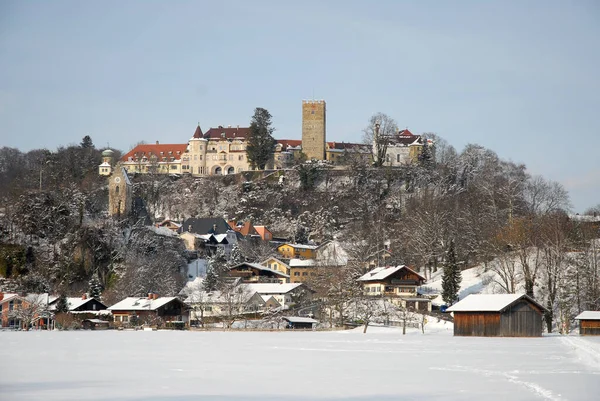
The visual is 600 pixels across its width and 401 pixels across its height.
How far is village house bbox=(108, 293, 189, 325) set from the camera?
2596 inches

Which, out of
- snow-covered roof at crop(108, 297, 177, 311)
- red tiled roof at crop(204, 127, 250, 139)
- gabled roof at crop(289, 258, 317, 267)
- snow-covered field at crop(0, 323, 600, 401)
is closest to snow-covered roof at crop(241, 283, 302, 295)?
snow-covered roof at crop(108, 297, 177, 311)

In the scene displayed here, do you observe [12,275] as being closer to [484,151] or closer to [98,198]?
[98,198]

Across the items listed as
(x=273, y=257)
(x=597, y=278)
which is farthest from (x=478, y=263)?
(x=273, y=257)

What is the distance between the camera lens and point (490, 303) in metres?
53.1

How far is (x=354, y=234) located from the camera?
95750mm

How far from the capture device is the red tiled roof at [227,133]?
420ft

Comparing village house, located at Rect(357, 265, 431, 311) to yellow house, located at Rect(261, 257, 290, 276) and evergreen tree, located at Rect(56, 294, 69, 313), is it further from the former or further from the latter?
evergreen tree, located at Rect(56, 294, 69, 313)

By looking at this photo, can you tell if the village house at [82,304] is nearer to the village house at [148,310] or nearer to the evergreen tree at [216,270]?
the village house at [148,310]

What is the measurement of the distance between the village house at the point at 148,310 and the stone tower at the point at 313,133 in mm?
60880

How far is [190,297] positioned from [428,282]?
22140 millimetres

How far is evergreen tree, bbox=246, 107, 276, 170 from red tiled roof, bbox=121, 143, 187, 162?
13.1 metres

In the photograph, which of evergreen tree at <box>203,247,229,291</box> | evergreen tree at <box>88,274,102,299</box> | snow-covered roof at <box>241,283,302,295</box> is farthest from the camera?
snow-covered roof at <box>241,283,302,295</box>

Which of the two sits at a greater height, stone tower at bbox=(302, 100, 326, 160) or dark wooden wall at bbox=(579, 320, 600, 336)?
stone tower at bbox=(302, 100, 326, 160)

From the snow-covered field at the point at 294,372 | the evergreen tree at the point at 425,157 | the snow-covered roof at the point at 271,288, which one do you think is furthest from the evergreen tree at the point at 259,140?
the snow-covered field at the point at 294,372
